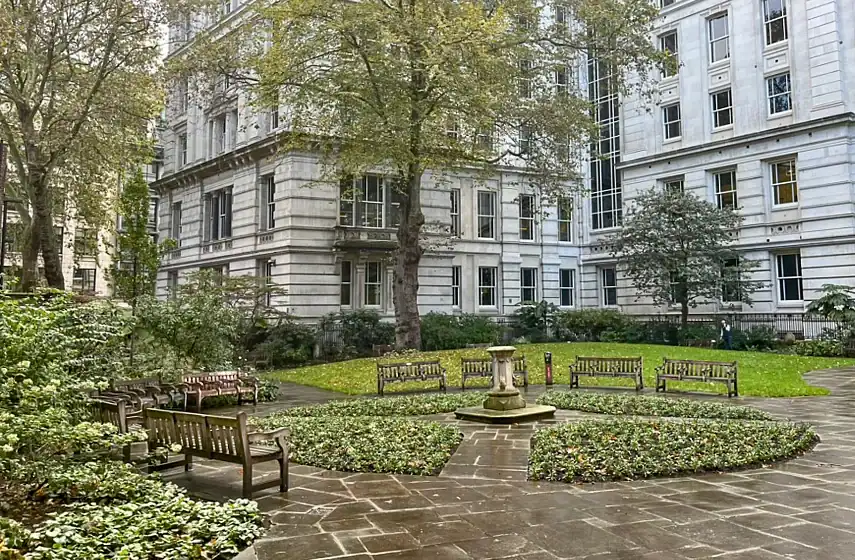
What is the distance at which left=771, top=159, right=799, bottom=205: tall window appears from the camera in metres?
28.1

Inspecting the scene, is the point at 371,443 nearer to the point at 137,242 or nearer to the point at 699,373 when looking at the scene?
the point at 699,373

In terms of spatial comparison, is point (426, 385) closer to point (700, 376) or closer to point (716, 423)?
point (700, 376)

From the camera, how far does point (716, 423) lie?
10273 millimetres

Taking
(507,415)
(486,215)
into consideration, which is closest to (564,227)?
(486,215)

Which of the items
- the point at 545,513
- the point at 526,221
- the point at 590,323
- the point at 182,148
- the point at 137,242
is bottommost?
the point at 545,513

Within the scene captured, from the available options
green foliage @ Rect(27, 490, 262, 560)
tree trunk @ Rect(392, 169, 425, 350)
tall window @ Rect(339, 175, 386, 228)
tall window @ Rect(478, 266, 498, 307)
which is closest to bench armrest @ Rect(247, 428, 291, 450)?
green foliage @ Rect(27, 490, 262, 560)

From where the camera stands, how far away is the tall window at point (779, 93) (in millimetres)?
28297

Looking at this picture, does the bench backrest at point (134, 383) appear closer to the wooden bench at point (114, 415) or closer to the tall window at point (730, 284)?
the wooden bench at point (114, 415)

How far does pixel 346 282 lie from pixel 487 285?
8319 mm

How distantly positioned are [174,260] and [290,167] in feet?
42.1

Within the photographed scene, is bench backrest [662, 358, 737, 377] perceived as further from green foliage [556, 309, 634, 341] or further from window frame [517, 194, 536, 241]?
window frame [517, 194, 536, 241]

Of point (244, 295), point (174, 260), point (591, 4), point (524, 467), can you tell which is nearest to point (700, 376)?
point (524, 467)

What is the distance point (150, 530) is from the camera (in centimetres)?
502

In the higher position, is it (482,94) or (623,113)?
(623,113)
